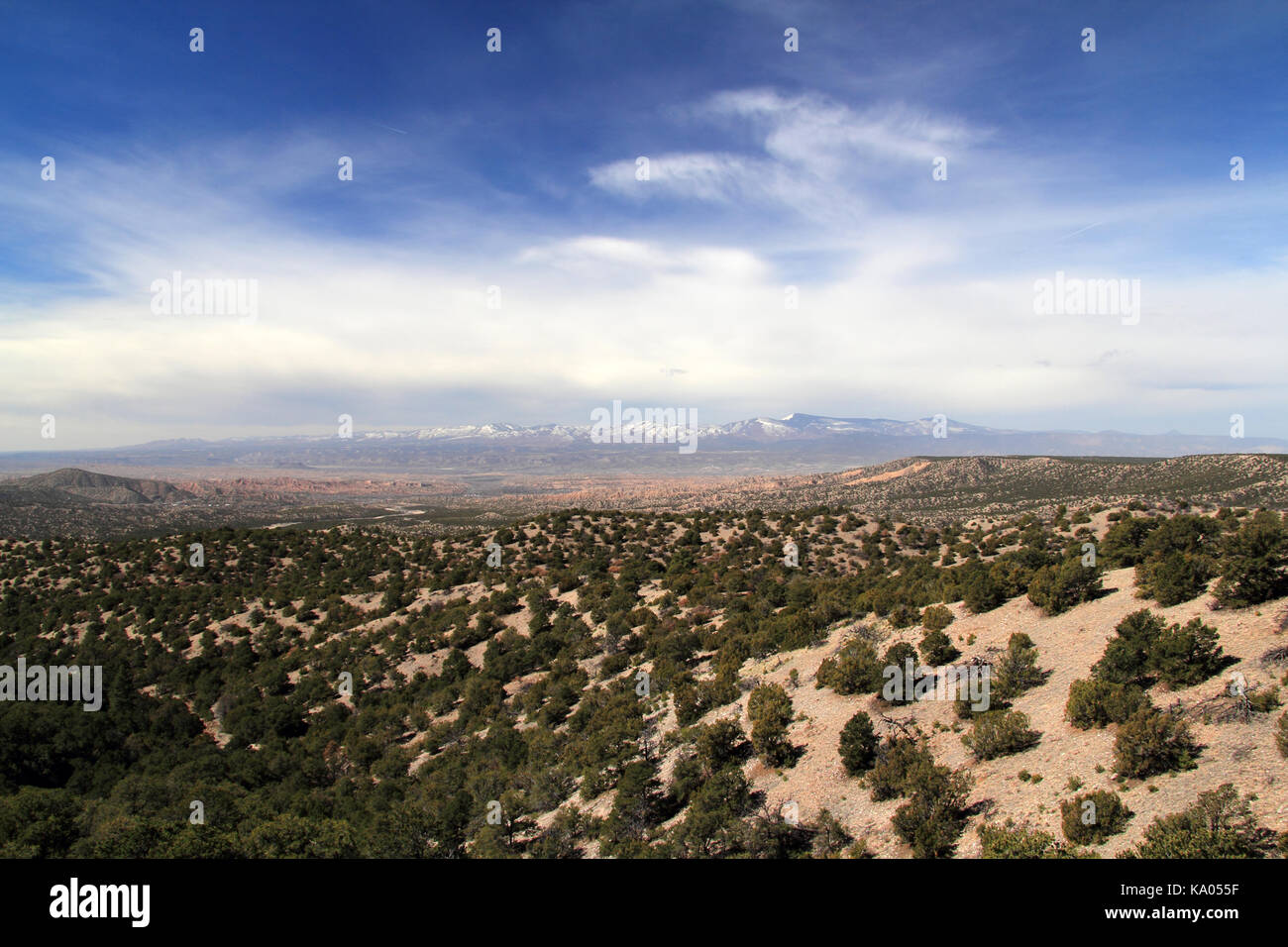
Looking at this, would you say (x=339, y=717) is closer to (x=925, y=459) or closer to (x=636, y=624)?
(x=636, y=624)

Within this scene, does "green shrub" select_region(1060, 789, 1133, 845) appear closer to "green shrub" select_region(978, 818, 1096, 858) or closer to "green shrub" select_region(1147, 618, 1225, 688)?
"green shrub" select_region(978, 818, 1096, 858)

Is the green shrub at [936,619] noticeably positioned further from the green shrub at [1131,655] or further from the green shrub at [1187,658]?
the green shrub at [1187,658]

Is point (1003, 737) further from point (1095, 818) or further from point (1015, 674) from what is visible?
point (1015, 674)

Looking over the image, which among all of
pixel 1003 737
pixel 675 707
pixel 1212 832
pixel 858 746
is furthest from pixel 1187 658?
pixel 675 707

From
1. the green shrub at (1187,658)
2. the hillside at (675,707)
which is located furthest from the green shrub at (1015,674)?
the green shrub at (1187,658)

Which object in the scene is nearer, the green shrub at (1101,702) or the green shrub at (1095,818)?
the green shrub at (1095,818)

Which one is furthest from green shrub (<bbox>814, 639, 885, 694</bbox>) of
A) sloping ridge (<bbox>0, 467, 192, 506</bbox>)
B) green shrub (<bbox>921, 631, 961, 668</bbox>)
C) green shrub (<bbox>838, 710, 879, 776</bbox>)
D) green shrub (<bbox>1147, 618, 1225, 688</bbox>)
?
sloping ridge (<bbox>0, 467, 192, 506</bbox>)
